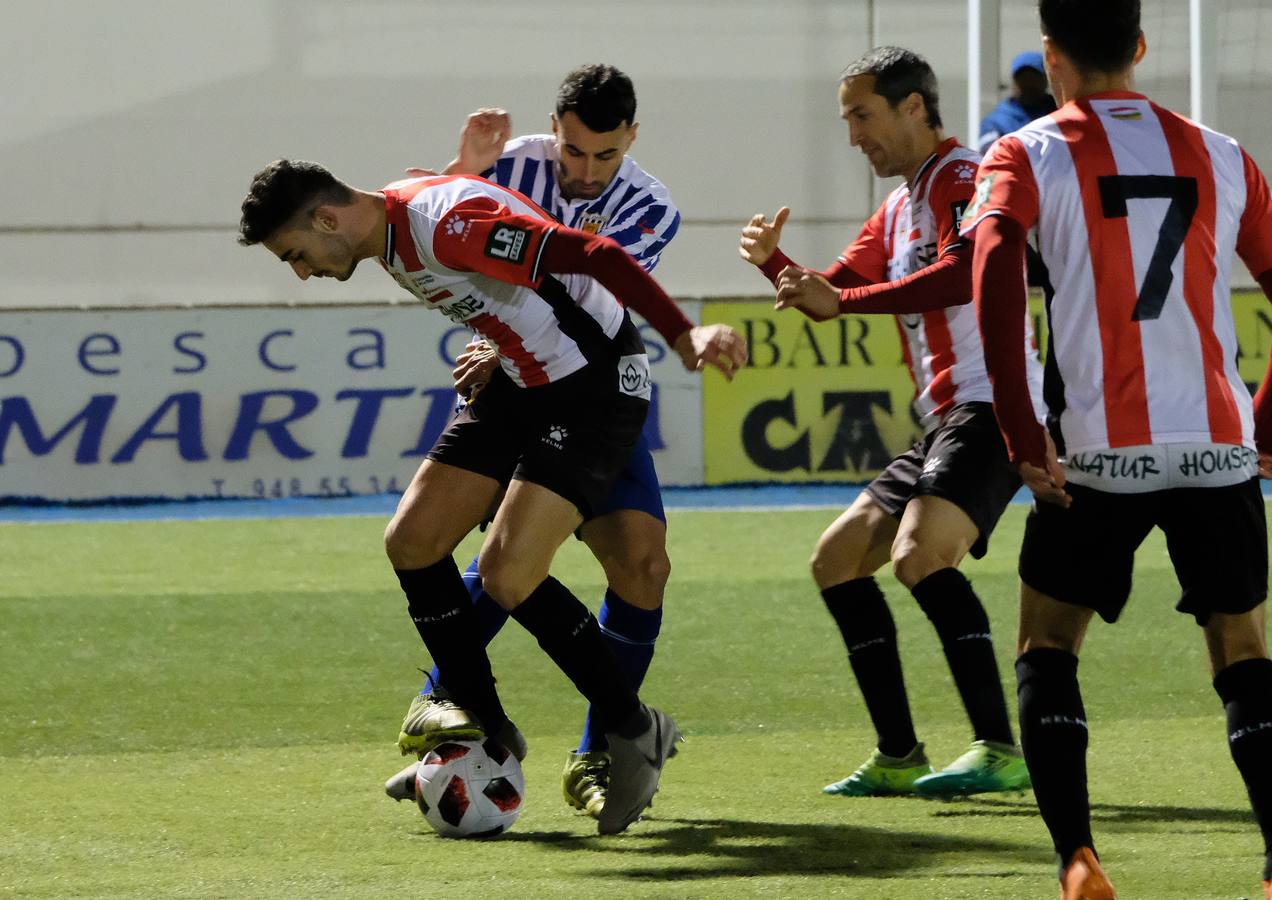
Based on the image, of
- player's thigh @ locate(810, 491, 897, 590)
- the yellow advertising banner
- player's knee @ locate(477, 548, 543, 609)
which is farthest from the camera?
the yellow advertising banner

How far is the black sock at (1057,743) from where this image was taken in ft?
11.9

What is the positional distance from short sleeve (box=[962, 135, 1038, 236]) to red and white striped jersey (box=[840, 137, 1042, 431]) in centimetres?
132

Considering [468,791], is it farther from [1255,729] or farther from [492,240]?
[1255,729]

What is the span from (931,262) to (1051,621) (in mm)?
1728

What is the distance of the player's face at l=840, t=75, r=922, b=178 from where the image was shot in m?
5.19

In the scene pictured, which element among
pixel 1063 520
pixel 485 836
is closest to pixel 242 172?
pixel 485 836

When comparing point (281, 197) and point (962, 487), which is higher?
Answer: point (281, 197)

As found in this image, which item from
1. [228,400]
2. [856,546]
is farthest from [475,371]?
[228,400]

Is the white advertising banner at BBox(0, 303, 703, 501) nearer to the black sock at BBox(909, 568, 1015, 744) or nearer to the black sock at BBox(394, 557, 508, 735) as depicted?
the black sock at BBox(909, 568, 1015, 744)

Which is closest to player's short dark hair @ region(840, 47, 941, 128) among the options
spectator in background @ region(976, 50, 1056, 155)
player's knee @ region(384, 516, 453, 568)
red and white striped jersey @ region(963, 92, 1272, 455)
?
red and white striped jersey @ region(963, 92, 1272, 455)

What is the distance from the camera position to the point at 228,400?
43.2 ft

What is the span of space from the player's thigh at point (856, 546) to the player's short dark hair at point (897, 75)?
41.1 inches

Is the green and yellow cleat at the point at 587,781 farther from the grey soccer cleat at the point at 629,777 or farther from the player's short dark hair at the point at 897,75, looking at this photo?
the player's short dark hair at the point at 897,75

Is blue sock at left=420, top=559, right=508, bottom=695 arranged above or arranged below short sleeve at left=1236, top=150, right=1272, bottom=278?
below
